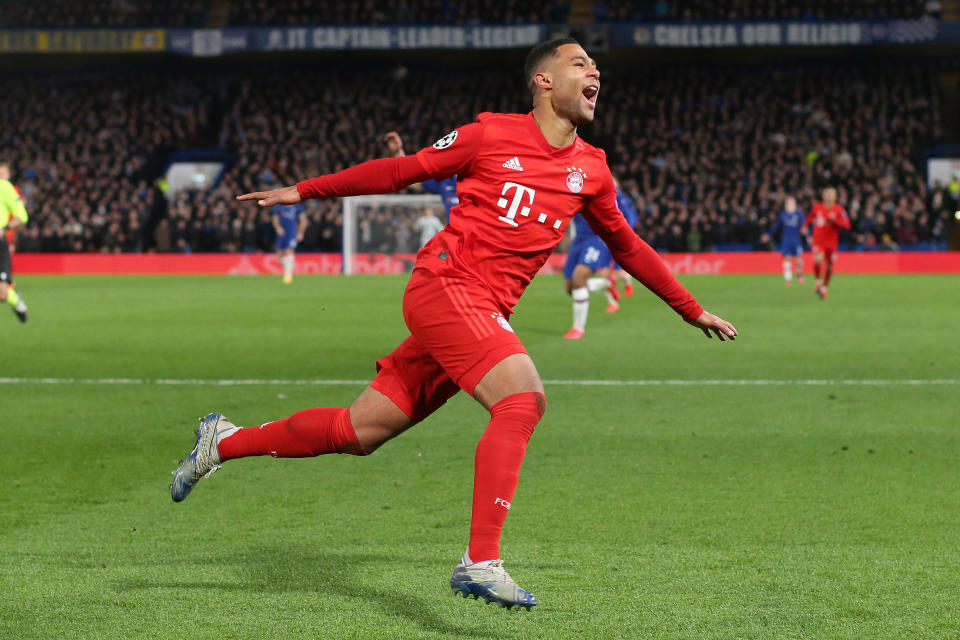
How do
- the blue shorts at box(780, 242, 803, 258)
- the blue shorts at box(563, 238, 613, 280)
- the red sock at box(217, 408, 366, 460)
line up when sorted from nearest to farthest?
the red sock at box(217, 408, 366, 460) < the blue shorts at box(563, 238, 613, 280) < the blue shorts at box(780, 242, 803, 258)

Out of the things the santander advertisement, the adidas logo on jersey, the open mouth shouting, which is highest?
the open mouth shouting

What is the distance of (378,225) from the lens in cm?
3669

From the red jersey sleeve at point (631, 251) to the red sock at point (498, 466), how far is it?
88 centimetres

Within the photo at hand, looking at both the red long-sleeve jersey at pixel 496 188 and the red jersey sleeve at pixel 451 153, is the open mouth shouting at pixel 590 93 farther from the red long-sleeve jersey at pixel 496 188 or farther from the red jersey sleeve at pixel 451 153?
the red jersey sleeve at pixel 451 153

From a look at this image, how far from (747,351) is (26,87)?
41.8 meters

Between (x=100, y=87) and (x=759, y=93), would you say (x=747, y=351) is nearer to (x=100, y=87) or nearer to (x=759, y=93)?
(x=759, y=93)

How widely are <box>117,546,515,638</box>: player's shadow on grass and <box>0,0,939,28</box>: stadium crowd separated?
131 ft

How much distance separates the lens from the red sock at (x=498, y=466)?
3.98m

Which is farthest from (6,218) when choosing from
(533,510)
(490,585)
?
(490,585)

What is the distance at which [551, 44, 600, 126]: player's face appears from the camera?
4.50 m

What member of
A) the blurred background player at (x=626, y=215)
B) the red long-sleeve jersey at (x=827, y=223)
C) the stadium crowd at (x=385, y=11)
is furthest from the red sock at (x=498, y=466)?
the stadium crowd at (x=385, y=11)

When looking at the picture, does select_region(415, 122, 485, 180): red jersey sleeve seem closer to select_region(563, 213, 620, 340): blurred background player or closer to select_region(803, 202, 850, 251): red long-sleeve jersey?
select_region(563, 213, 620, 340): blurred background player

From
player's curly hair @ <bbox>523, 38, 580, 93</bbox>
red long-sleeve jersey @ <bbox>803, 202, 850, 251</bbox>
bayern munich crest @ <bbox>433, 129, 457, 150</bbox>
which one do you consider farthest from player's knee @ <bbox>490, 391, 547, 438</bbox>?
red long-sleeve jersey @ <bbox>803, 202, 850, 251</bbox>

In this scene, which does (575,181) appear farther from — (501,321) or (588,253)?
(588,253)
